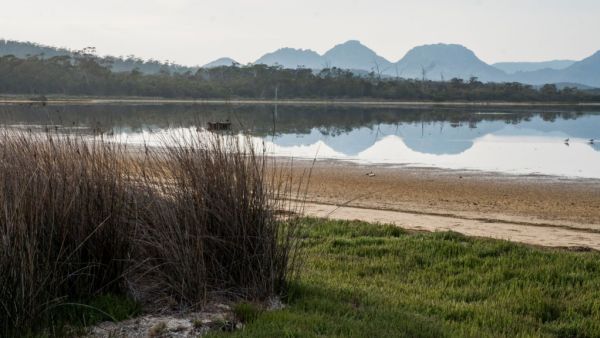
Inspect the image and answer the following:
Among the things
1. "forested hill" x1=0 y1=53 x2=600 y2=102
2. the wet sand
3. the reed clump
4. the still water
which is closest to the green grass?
the reed clump

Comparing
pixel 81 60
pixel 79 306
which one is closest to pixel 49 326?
pixel 79 306

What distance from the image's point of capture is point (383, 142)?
40906 millimetres

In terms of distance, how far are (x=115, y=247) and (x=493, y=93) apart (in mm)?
135369

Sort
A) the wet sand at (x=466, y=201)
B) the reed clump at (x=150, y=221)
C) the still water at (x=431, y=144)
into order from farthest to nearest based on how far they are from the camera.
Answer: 1. the still water at (x=431, y=144)
2. the wet sand at (x=466, y=201)
3. the reed clump at (x=150, y=221)

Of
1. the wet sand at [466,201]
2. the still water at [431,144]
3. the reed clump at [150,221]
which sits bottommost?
the still water at [431,144]

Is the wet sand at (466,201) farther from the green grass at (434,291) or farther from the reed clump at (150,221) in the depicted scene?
the reed clump at (150,221)

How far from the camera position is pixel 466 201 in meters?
17.8

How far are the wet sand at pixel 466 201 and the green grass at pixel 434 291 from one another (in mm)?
1011

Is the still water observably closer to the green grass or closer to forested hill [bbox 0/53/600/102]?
the green grass

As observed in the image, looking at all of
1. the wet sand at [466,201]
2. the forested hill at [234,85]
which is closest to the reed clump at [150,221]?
the wet sand at [466,201]

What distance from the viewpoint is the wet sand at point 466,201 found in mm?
12547

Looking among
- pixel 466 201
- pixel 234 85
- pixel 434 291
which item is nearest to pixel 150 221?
pixel 434 291

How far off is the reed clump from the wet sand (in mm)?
2539

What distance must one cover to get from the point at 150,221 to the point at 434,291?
2925 millimetres
